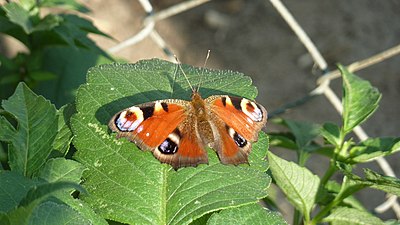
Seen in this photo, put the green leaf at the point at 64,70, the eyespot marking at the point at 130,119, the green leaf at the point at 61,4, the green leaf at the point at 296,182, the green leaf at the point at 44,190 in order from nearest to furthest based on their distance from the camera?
1. the green leaf at the point at 44,190
2. the eyespot marking at the point at 130,119
3. the green leaf at the point at 296,182
4. the green leaf at the point at 61,4
5. the green leaf at the point at 64,70

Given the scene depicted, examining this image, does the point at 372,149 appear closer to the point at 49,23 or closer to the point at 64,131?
the point at 64,131

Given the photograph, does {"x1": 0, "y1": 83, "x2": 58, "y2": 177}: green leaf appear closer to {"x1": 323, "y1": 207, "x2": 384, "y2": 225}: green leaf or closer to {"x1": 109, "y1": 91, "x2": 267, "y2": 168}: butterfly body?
{"x1": 109, "y1": 91, "x2": 267, "y2": 168}: butterfly body

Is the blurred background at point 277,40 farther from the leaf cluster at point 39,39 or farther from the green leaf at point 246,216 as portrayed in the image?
the green leaf at point 246,216

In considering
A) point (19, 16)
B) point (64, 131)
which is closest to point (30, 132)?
point (64, 131)

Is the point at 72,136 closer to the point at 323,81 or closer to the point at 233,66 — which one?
the point at 323,81

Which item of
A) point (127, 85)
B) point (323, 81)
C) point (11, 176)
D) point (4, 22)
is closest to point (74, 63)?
point (4, 22)

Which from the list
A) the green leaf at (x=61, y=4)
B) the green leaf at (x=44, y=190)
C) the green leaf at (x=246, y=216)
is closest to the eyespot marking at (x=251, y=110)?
the green leaf at (x=246, y=216)
